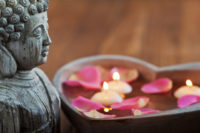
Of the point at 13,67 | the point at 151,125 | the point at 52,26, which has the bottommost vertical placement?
the point at 151,125

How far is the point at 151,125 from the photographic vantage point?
0.74 m

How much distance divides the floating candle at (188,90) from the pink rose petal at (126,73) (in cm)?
13

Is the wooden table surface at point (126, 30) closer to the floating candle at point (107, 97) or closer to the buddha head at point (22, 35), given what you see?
the floating candle at point (107, 97)

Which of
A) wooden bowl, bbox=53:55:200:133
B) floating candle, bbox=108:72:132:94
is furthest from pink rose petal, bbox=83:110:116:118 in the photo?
floating candle, bbox=108:72:132:94

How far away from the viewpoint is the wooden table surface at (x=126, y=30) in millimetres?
1306

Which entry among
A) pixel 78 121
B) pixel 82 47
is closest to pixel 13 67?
pixel 78 121

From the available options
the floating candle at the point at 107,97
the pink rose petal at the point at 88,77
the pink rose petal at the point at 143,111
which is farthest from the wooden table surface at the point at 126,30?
the pink rose petal at the point at 143,111

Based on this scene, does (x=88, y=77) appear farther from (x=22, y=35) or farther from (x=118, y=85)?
(x=22, y=35)

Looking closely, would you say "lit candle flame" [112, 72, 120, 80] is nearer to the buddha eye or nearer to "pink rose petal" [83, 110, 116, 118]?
"pink rose petal" [83, 110, 116, 118]

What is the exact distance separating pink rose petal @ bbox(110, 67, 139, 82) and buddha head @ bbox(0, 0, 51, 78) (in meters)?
0.36

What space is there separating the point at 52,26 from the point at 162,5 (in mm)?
541

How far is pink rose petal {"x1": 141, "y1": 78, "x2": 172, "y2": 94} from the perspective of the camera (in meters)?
0.96

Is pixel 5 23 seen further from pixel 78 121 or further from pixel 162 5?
pixel 162 5

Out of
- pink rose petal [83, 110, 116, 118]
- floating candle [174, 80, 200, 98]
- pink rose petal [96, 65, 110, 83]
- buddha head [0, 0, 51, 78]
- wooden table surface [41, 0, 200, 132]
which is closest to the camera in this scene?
buddha head [0, 0, 51, 78]
